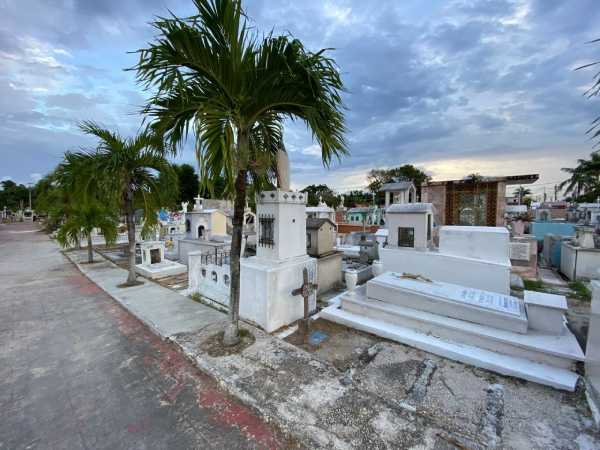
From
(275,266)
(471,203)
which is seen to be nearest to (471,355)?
(275,266)

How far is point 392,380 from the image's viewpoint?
11.6 ft

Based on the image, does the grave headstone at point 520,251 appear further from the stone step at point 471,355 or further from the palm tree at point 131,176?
the palm tree at point 131,176

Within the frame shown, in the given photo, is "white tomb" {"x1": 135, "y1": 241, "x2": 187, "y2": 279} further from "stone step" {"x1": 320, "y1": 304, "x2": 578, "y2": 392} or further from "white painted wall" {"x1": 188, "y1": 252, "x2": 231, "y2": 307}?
"stone step" {"x1": 320, "y1": 304, "x2": 578, "y2": 392}

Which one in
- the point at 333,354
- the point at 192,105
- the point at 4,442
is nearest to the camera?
the point at 4,442

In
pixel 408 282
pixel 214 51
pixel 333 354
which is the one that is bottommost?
pixel 333 354

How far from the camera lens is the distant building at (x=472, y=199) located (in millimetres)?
9031

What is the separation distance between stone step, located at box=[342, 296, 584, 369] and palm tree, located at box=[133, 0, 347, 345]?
341 cm

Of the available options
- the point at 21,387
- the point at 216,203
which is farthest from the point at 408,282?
the point at 216,203

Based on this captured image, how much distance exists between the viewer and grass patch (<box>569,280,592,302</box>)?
6.99 meters

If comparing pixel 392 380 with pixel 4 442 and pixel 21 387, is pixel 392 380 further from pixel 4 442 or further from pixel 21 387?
pixel 21 387

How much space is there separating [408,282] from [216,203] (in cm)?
1743

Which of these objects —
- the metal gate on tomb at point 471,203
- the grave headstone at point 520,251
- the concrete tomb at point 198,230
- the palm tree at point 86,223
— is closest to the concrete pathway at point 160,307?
the palm tree at point 86,223

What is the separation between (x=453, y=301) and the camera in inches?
184

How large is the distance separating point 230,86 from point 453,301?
5145 millimetres
